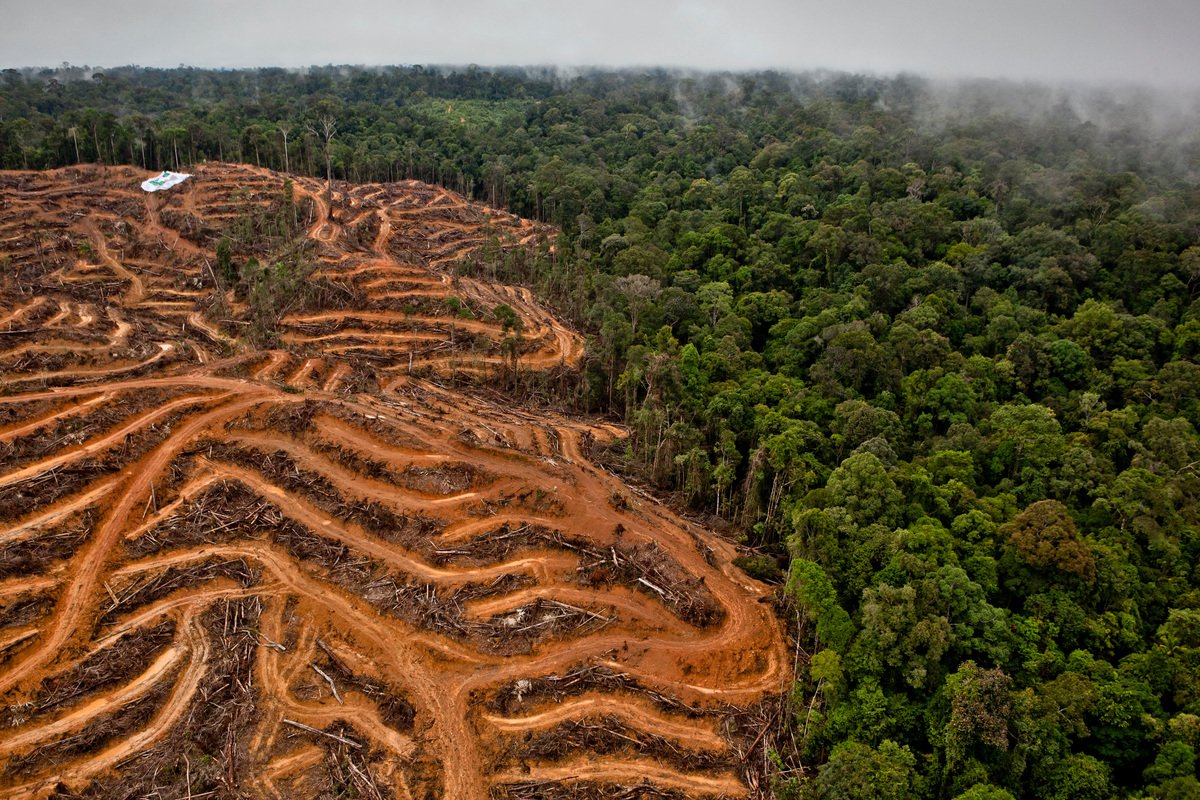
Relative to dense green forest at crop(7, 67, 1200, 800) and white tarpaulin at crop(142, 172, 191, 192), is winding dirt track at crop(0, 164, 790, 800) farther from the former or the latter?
white tarpaulin at crop(142, 172, 191, 192)

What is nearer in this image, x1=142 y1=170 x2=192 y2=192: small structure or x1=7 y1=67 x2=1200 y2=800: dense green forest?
x1=7 y1=67 x2=1200 y2=800: dense green forest

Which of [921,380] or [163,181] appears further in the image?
[163,181]

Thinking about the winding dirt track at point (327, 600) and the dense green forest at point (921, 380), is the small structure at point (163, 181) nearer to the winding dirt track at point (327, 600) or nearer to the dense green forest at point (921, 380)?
the dense green forest at point (921, 380)

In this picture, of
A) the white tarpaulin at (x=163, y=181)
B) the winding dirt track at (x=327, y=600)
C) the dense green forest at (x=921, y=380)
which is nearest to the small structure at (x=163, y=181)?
the white tarpaulin at (x=163, y=181)

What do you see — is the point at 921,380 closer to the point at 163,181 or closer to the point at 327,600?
the point at 327,600

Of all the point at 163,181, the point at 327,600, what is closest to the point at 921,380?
the point at 327,600

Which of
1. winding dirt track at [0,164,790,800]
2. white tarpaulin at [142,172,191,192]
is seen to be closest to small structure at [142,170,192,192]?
white tarpaulin at [142,172,191,192]

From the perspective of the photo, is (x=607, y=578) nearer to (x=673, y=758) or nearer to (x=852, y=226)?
(x=673, y=758)
